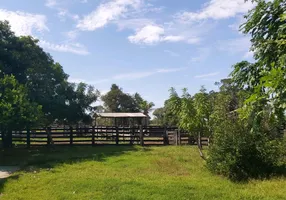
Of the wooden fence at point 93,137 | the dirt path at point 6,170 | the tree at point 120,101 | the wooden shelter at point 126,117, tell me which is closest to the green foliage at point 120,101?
the tree at point 120,101

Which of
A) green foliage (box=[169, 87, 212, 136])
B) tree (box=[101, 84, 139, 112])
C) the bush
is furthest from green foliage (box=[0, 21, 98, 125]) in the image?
tree (box=[101, 84, 139, 112])

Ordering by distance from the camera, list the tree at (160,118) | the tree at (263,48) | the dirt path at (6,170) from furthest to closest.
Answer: the tree at (160,118), the dirt path at (6,170), the tree at (263,48)

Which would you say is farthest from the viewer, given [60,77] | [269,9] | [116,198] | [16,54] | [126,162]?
[60,77]

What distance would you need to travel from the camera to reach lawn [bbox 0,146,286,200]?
7.81 m

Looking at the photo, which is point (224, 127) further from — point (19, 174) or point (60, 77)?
point (60, 77)

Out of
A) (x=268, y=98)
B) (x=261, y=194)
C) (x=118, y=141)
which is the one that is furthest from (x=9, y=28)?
→ (x=268, y=98)

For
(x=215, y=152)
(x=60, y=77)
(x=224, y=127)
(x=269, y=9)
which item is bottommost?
(x=215, y=152)

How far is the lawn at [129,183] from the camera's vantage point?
781cm

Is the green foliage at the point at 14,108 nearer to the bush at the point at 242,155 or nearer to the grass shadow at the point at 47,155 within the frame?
the grass shadow at the point at 47,155

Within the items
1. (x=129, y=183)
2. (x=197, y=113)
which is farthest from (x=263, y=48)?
(x=197, y=113)

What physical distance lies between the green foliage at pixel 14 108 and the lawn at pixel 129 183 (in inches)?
126

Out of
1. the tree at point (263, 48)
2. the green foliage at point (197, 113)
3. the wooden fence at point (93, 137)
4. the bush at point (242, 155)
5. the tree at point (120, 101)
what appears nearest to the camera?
the tree at point (263, 48)

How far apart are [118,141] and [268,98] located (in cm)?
1939

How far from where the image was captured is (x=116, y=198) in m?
7.50
